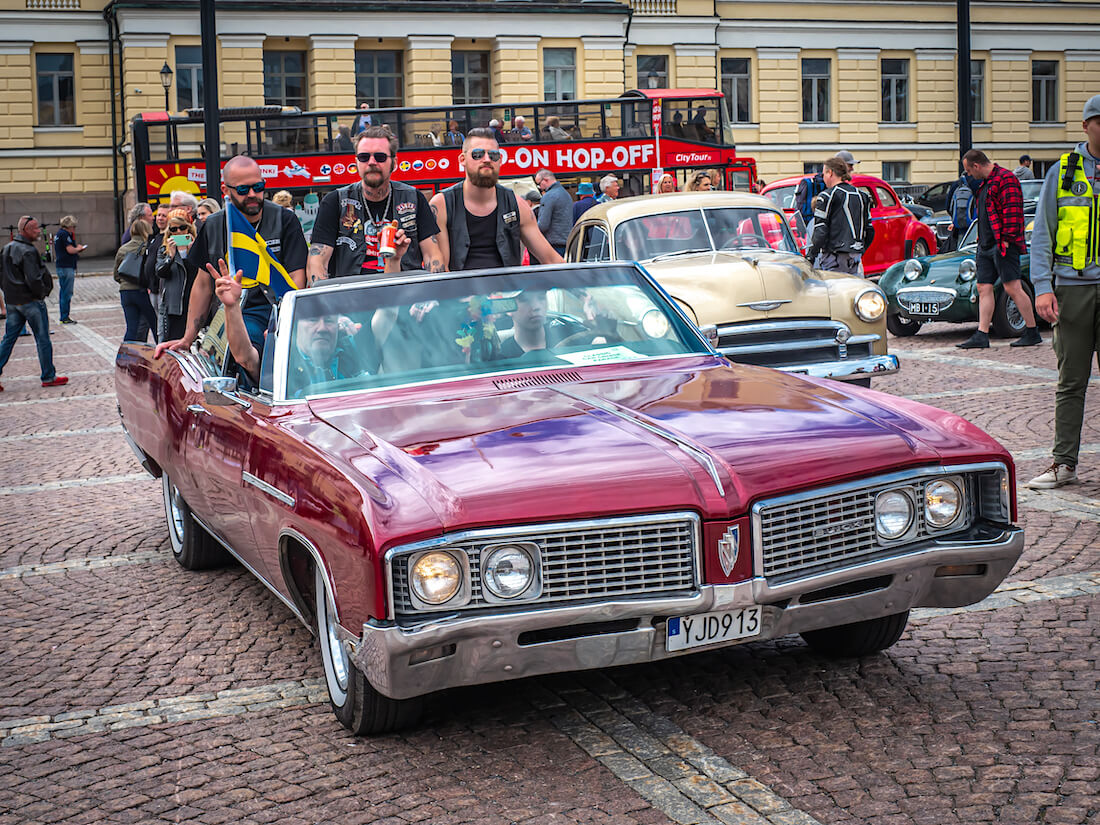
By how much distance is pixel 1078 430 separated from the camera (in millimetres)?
7523

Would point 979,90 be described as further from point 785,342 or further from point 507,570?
point 507,570

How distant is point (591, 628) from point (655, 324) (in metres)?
1.99

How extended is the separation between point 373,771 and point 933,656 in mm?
2040

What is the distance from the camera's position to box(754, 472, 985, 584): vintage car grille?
3.96 m

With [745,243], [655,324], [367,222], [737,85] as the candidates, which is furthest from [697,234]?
[737,85]

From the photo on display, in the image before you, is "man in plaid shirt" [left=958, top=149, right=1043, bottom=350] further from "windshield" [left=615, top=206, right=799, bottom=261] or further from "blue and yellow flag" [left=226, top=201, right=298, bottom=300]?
"blue and yellow flag" [left=226, top=201, right=298, bottom=300]

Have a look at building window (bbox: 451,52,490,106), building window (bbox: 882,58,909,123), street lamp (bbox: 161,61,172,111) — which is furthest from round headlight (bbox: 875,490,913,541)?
building window (bbox: 882,58,909,123)

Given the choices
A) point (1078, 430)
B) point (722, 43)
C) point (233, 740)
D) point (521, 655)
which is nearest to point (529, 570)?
point (521, 655)

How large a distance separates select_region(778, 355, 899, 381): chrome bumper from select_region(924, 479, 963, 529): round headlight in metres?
6.14

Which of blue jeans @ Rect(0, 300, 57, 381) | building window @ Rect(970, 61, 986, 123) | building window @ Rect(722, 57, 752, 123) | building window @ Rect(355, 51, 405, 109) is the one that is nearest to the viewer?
blue jeans @ Rect(0, 300, 57, 381)

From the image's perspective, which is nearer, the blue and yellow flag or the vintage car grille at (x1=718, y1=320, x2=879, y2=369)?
the blue and yellow flag

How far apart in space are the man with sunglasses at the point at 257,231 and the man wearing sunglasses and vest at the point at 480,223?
2.63 feet

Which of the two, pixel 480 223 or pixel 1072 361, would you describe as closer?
A: pixel 1072 361

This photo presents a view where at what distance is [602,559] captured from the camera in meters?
3.86
